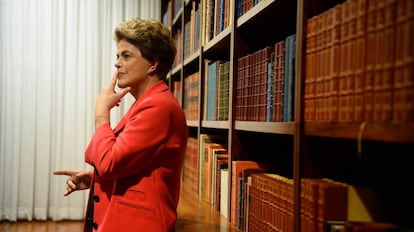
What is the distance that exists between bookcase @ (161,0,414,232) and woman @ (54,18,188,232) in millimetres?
295

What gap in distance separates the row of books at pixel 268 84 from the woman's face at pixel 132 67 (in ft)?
1.21

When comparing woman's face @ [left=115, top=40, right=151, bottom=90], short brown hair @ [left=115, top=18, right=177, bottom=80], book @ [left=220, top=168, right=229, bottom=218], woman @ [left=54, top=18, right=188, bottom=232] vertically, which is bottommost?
book @ [left=220, top=168, right=229, bottom=218]

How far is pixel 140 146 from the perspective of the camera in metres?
1.37

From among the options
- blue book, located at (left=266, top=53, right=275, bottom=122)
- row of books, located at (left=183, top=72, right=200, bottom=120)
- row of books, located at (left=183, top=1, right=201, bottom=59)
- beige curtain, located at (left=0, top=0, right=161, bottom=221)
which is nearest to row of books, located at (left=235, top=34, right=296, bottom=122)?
blue book, located at (left=266, top=53, right=275, bottom=122)

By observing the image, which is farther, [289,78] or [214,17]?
[214,17]

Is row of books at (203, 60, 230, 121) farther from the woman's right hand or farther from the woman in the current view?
the woman's right hand

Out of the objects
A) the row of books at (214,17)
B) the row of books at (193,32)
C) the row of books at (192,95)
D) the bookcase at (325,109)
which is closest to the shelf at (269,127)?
the bookcase at (325,109)

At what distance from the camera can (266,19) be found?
5.60ft

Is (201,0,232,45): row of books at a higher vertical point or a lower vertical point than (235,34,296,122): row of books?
higher

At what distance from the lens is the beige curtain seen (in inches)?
146

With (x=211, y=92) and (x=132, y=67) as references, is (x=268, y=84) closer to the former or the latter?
(x=132, y=67)

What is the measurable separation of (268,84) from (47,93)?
2693mm

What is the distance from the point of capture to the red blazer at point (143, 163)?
138cm

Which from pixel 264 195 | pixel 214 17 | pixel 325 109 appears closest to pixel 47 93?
pixel 214 17
